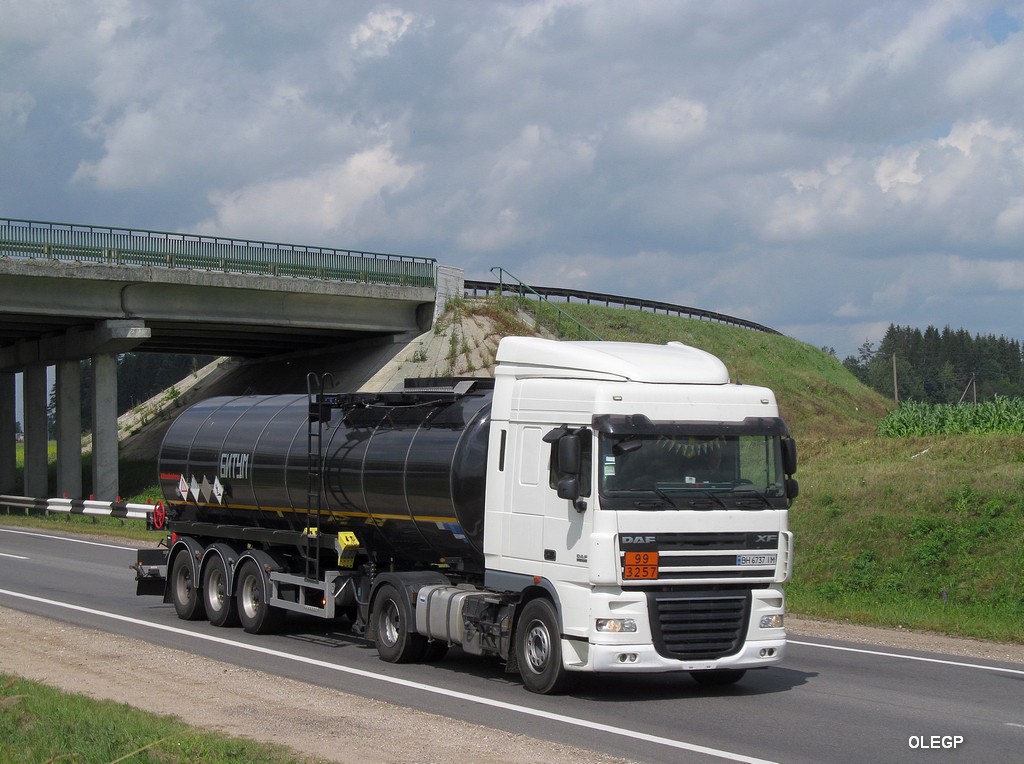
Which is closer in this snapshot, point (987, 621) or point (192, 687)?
point (192, 687)

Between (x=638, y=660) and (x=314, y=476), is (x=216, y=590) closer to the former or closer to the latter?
(x=314, y=476)

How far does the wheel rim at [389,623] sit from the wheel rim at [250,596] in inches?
106

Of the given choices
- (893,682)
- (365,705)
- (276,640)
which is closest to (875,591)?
(893,682)

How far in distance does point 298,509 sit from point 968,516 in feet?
42.2

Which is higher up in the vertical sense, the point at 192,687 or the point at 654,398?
the point at 654,398

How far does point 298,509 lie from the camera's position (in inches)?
603

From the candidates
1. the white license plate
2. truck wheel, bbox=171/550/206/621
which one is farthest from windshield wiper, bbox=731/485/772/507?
truck wheel, bbox=171/550/206/621

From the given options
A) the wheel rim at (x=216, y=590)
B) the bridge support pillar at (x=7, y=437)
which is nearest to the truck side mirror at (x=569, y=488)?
the wheel rim at (x=216, y=590)

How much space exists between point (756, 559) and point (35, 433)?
146ft

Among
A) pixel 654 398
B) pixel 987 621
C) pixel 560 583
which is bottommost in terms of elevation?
pixel 987 621

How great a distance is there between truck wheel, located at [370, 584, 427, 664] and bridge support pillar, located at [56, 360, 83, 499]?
115ft

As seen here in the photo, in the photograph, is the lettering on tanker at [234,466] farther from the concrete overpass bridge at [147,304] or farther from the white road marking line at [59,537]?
the concrete overpass bridge at [147,304]

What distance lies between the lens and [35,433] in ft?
166

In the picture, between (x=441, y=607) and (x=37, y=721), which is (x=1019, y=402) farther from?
(x=37, y=721)
